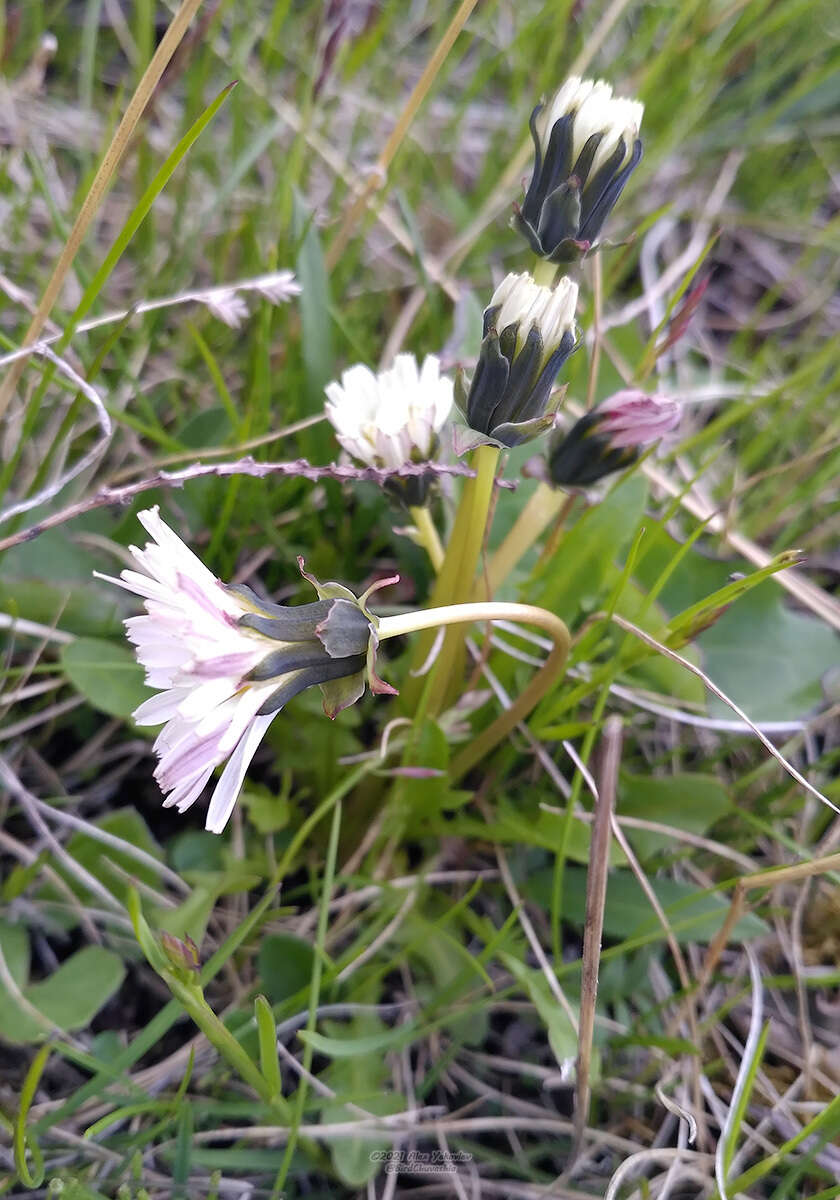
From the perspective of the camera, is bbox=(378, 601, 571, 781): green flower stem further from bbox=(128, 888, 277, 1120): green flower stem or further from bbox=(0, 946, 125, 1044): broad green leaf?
bbox=(0, 946, 125, 1044): broad green leaf

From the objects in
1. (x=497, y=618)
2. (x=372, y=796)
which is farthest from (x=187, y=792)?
(x=372, y=796)

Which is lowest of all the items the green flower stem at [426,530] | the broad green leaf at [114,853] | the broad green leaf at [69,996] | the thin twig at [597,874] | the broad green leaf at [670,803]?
the broad green leaf at [69,996]

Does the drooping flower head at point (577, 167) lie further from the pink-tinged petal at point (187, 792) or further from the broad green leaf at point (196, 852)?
the broad green leaf at point (196, 852)

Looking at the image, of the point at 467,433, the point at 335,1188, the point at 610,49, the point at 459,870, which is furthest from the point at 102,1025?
the point at 610,49

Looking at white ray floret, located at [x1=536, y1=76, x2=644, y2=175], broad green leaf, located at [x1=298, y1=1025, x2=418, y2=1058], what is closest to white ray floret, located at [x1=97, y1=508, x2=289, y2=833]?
broad green leaf, located at [x1=298, y1=1025, x2=418, y2=1058]

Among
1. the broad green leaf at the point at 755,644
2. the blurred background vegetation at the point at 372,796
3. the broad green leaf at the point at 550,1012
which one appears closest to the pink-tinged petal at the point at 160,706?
the blurred background vegetation at the point at 372,796

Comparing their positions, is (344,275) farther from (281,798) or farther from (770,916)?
(770,916)
